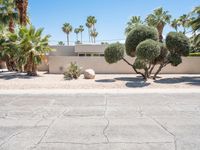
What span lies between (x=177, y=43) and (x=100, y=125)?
1400cm

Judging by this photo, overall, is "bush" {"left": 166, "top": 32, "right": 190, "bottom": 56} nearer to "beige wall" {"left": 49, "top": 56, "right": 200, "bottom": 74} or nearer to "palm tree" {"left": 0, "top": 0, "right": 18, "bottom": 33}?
"beige wall" {"left": 49, "top": 56, "right": 200, "bottom": 74}

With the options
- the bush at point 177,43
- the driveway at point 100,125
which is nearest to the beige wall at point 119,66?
Answer: the bush at point 177,43

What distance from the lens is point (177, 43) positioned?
1950cm

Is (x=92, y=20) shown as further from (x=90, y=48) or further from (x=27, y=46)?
(x=27, y=46)

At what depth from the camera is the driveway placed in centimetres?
566

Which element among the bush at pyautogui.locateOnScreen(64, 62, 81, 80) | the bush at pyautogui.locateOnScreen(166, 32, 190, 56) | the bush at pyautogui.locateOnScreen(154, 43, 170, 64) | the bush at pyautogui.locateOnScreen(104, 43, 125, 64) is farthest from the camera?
the bush at pyautogui.locateOnScreen(64, 62, 81, 80)

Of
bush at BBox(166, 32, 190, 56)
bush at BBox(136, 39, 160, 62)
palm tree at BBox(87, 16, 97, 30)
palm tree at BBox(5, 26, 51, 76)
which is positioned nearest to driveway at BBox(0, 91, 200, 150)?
bush at BBox(136, 39, 160, 62)

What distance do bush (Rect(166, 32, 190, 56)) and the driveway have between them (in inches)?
353

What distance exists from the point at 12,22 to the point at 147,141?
84.1 feet

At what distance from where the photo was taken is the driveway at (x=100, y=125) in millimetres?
5664

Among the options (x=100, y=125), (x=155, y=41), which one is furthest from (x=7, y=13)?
(x=100, y=125)

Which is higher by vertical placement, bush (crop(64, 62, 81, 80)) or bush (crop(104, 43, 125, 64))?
bush (crop(104, 43, 125, 64))

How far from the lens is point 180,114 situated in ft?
29.0

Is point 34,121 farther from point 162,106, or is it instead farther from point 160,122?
point 162,106
